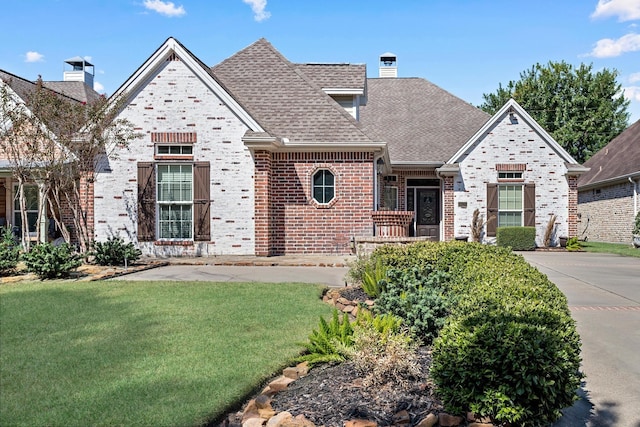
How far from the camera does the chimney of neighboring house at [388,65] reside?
2738cm

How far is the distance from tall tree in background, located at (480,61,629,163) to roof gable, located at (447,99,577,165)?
19.8 metres

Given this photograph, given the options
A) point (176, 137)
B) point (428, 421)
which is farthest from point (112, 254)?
point (428, 421)

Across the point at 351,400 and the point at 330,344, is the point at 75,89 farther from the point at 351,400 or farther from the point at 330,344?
the point at 351,400

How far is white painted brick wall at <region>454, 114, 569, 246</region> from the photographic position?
18.9 m

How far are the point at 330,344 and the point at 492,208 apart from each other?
1616cm

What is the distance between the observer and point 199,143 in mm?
13414

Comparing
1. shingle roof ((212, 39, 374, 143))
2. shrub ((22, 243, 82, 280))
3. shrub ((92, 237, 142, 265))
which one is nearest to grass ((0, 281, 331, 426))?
shrub ((22, 243, 82, 280))

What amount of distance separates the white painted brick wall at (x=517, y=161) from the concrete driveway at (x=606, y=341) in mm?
7328

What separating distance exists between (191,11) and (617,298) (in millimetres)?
10380

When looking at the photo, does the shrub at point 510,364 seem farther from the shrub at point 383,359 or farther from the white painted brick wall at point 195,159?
the white painted brick wall at point 195,159

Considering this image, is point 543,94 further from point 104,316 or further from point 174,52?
point 104,316

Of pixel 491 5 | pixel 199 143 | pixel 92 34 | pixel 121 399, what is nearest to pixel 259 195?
pixel 199 143

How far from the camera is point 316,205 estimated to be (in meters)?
13.8

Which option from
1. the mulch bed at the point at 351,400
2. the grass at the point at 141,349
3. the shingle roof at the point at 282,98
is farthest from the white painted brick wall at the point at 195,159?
the mulch bed at the point at 351,400
